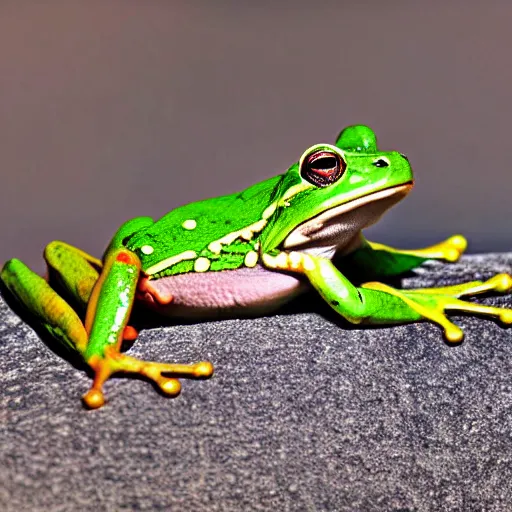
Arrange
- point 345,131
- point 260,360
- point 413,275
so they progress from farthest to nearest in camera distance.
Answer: point 413,275, point 345,131, point 260,360

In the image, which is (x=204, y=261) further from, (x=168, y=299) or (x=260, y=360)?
(x=260, y=360)

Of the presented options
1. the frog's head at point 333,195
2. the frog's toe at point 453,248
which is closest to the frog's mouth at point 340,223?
the frog's head at point 333,195

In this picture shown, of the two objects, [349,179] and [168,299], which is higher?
[349,179]

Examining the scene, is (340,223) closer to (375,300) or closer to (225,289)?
(375,300)

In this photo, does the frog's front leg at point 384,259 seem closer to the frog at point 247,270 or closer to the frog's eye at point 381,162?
the frog at point 247,270

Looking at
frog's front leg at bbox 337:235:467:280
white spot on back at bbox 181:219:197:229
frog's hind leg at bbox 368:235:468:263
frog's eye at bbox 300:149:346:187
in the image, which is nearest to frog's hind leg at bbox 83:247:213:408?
white spot on back at bbox 181:219:197:229

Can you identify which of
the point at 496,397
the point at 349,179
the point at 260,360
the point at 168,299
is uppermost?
the point at 349,179

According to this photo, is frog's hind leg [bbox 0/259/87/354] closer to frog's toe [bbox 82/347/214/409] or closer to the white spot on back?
frog's toe [bbox 82/347/214/409]

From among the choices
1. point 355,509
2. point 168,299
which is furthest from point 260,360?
point 355,509
